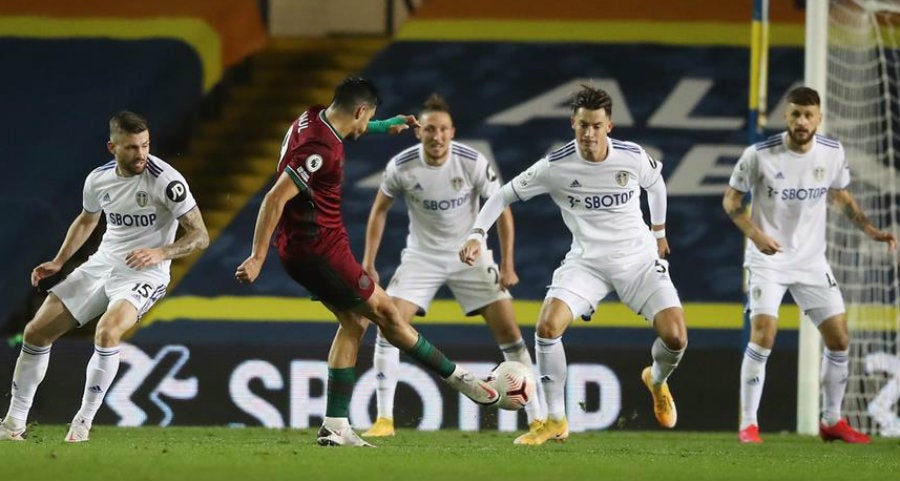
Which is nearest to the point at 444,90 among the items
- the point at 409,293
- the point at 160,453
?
the point at 409,293

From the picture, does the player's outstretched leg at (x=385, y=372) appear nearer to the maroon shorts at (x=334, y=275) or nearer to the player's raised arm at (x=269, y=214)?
the maroon shorts at (x=334, y=275)

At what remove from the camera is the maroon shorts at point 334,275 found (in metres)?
7.34

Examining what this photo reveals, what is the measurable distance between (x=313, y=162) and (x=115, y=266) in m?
1.49

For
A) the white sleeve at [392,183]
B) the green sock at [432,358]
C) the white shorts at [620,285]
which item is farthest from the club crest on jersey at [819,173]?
the green sock at [432,358]

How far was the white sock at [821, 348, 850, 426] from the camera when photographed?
9242mm

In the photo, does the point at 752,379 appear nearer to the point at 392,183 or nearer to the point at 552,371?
the point at 552,371

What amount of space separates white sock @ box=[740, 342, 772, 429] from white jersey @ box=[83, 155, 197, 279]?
130 inches

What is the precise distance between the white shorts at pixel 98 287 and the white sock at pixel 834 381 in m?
3.83

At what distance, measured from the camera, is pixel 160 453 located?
7.00m

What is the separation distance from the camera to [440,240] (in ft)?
30.7

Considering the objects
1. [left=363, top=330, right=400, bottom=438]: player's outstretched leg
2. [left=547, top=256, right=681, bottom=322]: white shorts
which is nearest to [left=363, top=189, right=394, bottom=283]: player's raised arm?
[left=363, top=330, right=400, bottom=438]: player's outstretched leg

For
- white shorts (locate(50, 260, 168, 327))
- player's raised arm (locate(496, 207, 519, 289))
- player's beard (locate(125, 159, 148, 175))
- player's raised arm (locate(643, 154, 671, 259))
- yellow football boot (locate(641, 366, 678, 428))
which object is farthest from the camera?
player's raised arm (locate(496, 207, 519, 289))

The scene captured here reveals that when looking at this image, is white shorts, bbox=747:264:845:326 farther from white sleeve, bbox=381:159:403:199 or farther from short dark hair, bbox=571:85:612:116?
white sleeve, bbox=381:159:403:199

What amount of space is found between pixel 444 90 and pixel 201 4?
243cm
